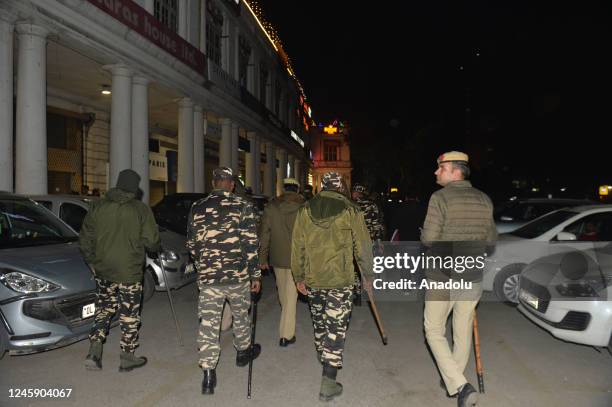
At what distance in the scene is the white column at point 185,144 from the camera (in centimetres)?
1784

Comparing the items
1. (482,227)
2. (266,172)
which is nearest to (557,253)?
(482,227)

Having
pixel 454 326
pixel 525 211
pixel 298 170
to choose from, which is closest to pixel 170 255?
pixel 454 326

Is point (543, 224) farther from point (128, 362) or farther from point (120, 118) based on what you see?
point (120, 118)

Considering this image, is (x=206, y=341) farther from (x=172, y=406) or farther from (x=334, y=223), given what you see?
(x=334, y=223)

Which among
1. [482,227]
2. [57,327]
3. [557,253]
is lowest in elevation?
[57,327]

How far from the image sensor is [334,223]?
3.90 meters

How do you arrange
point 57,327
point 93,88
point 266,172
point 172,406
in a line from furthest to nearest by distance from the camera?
point 266,172, point 93,88, point 57,327, point 172,406

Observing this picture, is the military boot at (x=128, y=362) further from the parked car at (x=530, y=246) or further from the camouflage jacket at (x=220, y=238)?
the parked car at (x=530, y=246)

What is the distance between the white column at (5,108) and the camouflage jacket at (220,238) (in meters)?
7.44

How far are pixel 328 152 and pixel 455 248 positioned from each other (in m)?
65.4

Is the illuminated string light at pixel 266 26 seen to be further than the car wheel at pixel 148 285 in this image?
Yes

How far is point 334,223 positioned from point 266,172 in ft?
95.6

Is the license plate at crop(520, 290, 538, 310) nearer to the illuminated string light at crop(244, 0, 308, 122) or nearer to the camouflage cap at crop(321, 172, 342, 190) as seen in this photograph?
the camouflage cap at crop(321, 172, 342, 190)

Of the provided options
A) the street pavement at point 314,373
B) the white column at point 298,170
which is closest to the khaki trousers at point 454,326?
the street pavement at point 314,373
